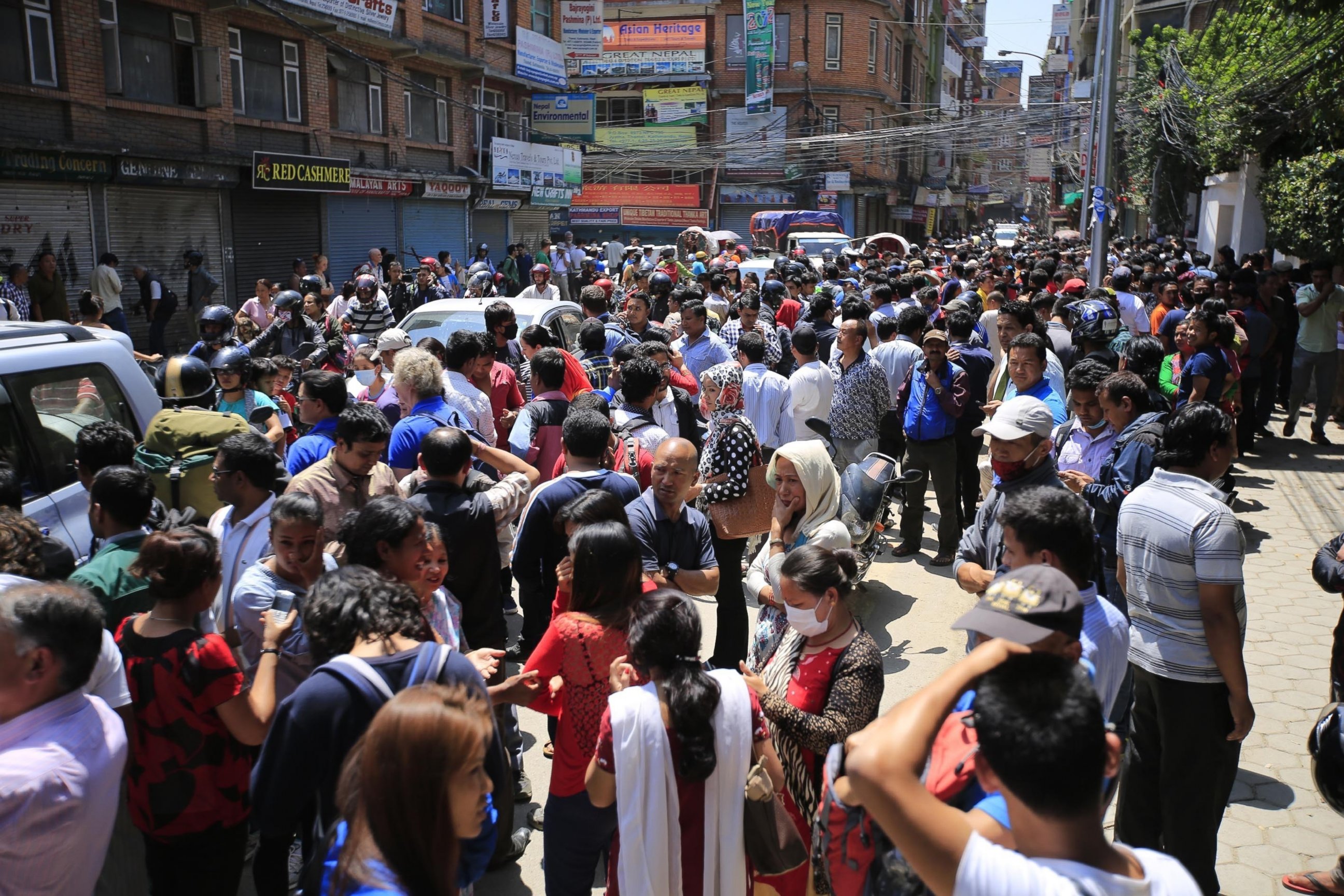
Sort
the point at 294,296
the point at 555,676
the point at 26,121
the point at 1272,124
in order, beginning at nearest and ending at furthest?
the point at 555,676
the point at 294,296
the point at 26,121
the point at 1272,124

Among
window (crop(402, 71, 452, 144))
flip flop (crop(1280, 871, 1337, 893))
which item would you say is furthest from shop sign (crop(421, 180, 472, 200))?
flip flop (crop(1280, 871, 1337, 893))

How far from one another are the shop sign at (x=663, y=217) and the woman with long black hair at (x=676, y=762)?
4192cm

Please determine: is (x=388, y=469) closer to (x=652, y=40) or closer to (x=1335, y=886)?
(x=1335, y=886)

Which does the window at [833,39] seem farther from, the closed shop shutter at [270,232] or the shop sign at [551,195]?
the closed shop shutter at [270,232]

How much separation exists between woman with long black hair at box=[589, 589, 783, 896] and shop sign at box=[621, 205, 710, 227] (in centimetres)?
4192

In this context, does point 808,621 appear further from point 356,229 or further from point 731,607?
point 356,229

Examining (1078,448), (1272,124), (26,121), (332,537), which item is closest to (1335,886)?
(1078,448)

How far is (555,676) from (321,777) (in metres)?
0.81

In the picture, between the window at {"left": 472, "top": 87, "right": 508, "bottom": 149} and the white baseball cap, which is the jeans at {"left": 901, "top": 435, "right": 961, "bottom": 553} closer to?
the white baseball cap

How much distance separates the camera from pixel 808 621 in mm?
3193

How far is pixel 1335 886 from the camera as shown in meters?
3.96

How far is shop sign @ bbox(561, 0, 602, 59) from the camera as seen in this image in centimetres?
3316

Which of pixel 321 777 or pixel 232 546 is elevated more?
pixel 232 546

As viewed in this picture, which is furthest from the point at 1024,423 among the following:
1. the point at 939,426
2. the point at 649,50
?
the point at 649,50
